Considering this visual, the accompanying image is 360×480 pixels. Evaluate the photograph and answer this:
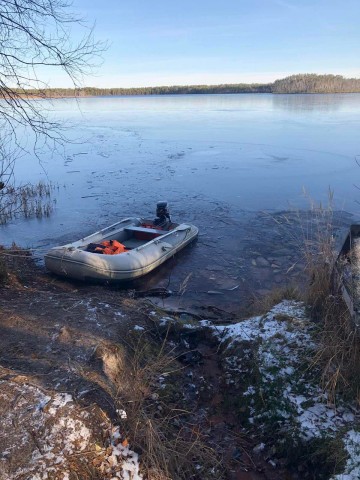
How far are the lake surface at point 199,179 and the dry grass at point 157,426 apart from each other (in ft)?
10.5

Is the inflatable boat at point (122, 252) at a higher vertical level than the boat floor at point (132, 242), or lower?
higher

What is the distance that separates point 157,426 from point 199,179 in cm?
1146

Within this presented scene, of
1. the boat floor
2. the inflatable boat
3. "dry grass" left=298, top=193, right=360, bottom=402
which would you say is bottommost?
the boat floor

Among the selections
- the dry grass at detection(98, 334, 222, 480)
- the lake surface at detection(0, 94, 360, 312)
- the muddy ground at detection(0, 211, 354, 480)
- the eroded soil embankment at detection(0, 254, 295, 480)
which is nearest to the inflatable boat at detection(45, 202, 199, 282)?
the lake surface at detection(0, 94, 360, 312)

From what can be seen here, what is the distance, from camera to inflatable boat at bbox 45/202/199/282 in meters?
6.30

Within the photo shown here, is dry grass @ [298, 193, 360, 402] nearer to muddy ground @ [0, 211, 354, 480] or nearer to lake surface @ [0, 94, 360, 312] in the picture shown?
muddy ground @ [0, 211, 354, 480]

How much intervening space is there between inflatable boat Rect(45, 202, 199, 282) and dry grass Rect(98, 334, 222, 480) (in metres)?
2.76

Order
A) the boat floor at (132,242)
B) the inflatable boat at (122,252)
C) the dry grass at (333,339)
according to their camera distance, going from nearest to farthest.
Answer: the dry grass at (333,339) < the inflatable boat at (122,252) < the boat floor at (132,242)

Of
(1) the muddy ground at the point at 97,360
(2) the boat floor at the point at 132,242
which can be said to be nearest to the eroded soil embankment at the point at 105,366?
(1) the muddy ground at the point at 97,360

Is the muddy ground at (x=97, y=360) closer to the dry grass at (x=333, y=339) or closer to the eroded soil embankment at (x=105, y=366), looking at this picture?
the eroded soil embankment at (x=105, y=366)

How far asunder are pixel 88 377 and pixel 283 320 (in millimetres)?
2054

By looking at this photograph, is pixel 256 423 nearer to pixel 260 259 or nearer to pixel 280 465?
pixel 280 465

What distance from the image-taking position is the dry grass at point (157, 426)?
2.41 metres

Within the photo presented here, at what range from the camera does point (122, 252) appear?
22.2 feet
